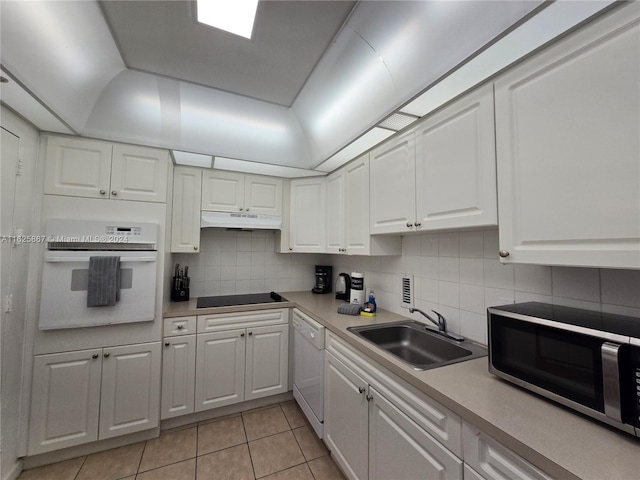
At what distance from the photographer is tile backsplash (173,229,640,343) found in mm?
1047

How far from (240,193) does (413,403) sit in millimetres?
2149

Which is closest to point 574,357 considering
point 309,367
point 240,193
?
point 309,367

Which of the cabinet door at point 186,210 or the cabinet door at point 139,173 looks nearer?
the cabinet door at point 139,173

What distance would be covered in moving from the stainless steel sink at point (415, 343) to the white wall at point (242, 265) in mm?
1459

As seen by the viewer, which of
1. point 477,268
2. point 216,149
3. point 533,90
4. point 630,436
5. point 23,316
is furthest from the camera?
point 216,149

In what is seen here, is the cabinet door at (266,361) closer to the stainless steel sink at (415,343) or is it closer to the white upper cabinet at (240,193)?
the stainless steel sink at (415,343)

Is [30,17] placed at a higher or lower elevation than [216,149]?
higher

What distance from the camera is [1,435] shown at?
4.85 feet

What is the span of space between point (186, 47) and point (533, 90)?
1.70 meters

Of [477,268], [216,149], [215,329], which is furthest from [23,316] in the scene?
[477,268]

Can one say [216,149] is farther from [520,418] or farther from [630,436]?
[630,436]

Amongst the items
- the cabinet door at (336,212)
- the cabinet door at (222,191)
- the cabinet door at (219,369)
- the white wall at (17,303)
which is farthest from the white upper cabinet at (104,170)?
the cabinet door at (336,212)

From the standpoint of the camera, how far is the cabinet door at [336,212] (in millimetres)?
2303

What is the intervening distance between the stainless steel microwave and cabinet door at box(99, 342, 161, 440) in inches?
84.9
